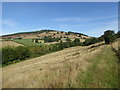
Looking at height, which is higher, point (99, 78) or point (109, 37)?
point (109, 37)

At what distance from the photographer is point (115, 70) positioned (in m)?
16.2

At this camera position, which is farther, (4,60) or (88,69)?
(4,60)

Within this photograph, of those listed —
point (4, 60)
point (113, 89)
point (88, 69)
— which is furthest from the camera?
point (4, 60)

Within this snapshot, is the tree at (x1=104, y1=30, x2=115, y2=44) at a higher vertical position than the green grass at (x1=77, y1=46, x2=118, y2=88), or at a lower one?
higher

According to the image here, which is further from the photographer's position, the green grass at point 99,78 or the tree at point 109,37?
the tree at point 109,37

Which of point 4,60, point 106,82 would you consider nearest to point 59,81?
point 106,82

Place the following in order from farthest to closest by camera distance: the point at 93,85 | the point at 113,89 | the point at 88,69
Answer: the point at 88,69, the point at 93,85, the point at 113,89

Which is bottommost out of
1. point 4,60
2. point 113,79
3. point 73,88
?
point 4,60

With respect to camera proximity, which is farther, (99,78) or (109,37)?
(109,37)

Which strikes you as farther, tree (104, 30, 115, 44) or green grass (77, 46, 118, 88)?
tree (104, 30, 115, 44)

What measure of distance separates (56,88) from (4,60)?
63449 millimetres

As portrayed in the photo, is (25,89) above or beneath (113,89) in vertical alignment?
beneath

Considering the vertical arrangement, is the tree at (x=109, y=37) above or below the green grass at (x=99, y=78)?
above

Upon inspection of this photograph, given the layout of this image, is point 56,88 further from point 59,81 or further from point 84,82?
point 84,82
